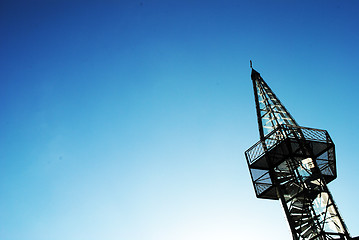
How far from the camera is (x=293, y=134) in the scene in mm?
16281

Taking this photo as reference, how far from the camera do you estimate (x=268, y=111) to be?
22.1 m

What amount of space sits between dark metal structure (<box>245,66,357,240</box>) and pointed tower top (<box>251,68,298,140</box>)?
346 centimetres

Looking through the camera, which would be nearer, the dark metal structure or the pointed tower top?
the dark metal structure

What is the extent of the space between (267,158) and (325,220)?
461cm

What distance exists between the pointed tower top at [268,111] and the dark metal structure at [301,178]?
346 cm

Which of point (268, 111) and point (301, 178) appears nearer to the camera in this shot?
point (301, 178)

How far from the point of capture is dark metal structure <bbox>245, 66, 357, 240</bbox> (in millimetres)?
13542

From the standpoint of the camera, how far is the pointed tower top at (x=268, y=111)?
21191 mm

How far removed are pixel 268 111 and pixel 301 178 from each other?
323 inches

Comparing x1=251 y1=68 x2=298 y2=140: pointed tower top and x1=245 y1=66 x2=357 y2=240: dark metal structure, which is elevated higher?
x1=251 y1=68 x2=298 y2=140: pointed tower top

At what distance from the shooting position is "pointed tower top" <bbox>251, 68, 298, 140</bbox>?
69.5 feet

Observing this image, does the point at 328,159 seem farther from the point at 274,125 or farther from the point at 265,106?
the point at 265,106

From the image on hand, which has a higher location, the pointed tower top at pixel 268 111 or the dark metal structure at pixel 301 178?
the pointed tower top at pixel 268 111

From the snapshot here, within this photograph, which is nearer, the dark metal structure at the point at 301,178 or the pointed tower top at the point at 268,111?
the dark metal structure at the point at 301,178
